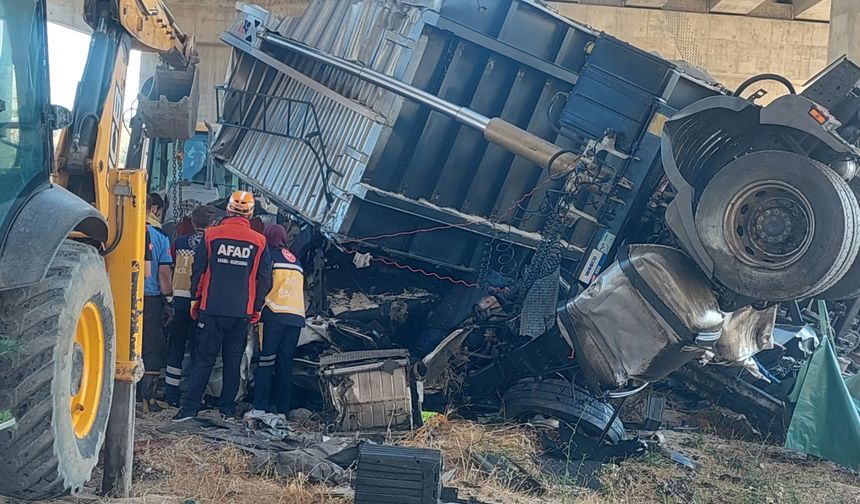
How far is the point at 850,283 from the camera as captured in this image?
440 cm

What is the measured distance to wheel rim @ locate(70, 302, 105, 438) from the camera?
3350 mm

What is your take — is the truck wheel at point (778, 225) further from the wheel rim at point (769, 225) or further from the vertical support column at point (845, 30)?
the vertical support column at point (845, 30)

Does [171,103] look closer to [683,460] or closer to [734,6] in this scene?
[683,460]

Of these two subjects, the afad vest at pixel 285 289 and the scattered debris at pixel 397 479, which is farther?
Result: the afad vest at pixel 285 289

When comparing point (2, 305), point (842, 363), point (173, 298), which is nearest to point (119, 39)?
point (2, 305)

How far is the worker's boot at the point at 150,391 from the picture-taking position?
5.81 metres

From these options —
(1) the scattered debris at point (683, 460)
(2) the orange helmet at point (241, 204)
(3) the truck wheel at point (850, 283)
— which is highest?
(3) the truck wheel at point (850, 283)

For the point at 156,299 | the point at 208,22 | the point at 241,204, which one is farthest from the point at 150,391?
the point at 208,22

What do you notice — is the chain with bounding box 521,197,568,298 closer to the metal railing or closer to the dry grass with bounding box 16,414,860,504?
the dry grass with bounding box 16,414,860,504

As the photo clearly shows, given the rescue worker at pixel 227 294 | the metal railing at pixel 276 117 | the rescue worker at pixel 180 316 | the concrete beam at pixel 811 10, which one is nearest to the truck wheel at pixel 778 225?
the rescue worker at pixel 227 294

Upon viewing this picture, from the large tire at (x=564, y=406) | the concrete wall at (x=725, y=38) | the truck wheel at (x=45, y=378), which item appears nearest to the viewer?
the truck wheel at (x=45, y=378)

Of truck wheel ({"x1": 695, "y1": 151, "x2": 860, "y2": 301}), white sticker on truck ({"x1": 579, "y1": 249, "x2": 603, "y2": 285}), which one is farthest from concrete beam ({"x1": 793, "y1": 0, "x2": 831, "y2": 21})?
truck wheel ({"x1": 695, "y1": 151, "x2": 860, "y2": 301})

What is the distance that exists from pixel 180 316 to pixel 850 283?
4.15 meters

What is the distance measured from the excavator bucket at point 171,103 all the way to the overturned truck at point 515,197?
3.94ft
